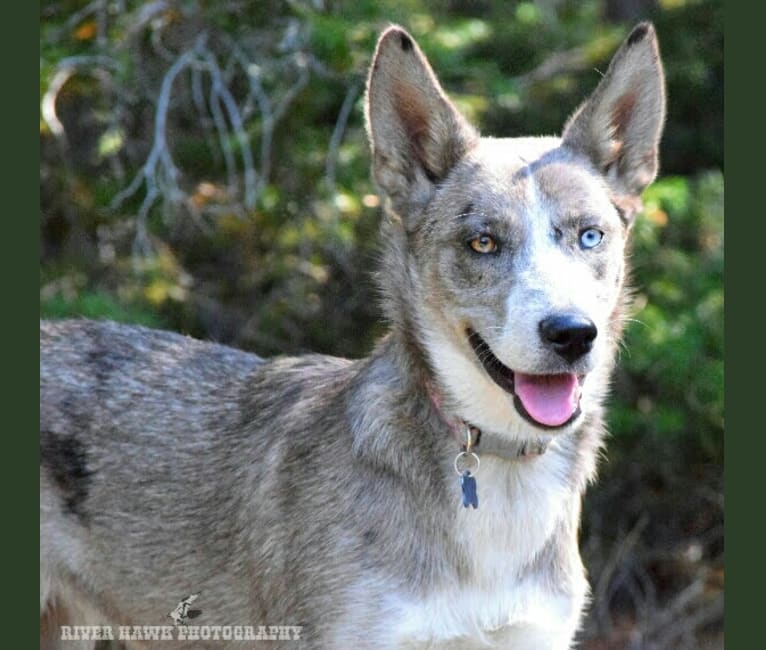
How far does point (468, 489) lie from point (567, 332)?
2.26 feet

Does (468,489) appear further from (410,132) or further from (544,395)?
(410,132)

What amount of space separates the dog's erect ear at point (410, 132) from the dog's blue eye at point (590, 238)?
23.2 inches

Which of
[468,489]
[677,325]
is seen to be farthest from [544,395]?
[677,325]

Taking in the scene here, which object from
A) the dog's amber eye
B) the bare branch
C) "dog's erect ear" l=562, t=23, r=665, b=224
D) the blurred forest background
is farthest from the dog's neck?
the bare branch

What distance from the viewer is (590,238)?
4426mm

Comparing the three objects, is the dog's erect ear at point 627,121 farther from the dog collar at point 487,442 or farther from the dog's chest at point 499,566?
the dog's chest at point 499,566

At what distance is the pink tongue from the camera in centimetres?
415

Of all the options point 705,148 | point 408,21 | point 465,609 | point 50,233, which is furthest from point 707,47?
point 465,609

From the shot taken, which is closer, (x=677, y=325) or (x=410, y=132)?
(x=410, y=132)

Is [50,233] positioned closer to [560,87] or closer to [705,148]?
[560,87]

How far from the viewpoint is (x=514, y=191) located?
4426 mm

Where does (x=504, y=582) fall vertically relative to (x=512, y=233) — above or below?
below

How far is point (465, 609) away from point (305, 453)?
835 millimetres

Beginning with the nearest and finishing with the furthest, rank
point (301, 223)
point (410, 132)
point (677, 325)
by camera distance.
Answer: point (410, 132)
point (677, 325)
point (301, 223)
